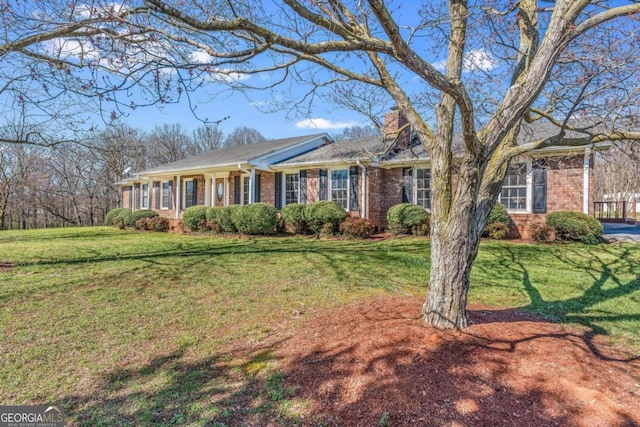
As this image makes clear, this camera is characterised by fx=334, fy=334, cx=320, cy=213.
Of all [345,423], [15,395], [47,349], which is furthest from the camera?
[47,349]

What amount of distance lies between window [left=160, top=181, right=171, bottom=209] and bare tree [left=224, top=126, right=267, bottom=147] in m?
22.1

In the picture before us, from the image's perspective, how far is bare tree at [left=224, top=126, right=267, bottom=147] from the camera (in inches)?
1650

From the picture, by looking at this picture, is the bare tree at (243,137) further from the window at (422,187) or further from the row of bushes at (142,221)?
the window at (422,187)

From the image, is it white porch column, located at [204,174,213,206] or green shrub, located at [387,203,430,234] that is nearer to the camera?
green shrub, located at [387,203,430,234]

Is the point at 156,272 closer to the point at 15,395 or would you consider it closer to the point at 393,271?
the point at 15,395

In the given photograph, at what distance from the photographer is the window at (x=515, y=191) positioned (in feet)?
36.4

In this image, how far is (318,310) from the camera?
4742 mm

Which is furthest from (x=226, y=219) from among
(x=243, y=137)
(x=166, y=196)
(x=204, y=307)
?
(x=243, y=137)

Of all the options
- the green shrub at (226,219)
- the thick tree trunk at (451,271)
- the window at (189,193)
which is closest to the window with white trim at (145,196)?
the window at (189,193)

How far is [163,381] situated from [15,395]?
1182mm

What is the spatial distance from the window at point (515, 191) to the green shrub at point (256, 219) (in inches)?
325

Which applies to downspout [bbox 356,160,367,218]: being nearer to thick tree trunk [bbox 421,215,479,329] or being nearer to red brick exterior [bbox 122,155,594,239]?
red brick exterior [bbox 122,155,594,239]

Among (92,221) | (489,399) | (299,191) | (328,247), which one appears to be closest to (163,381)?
(489,399)

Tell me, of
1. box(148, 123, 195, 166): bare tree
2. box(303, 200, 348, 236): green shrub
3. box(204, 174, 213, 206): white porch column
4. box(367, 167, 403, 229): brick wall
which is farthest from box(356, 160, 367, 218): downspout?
box(148, 123, 195, 166): bare tree
